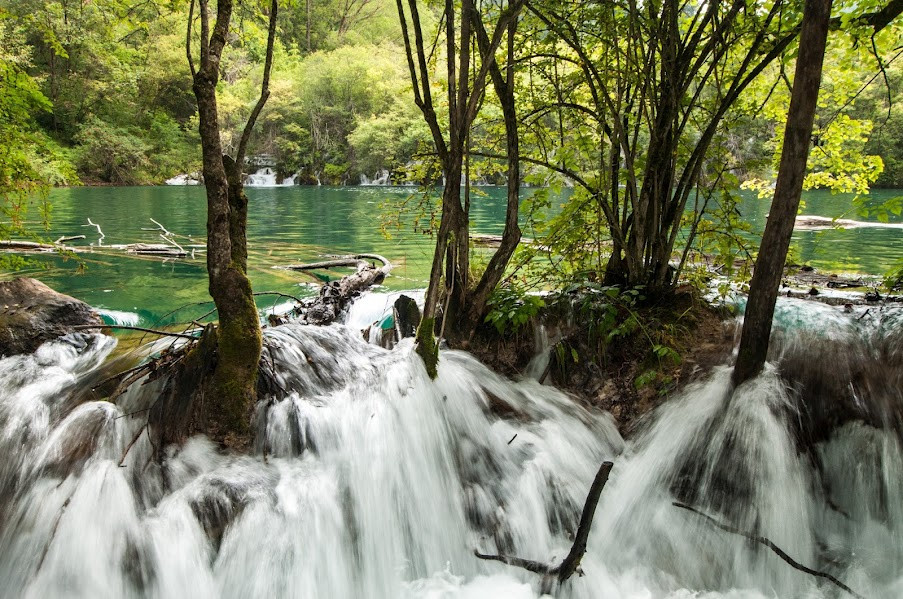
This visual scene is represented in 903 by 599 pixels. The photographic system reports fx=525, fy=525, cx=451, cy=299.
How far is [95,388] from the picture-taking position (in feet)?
11.0

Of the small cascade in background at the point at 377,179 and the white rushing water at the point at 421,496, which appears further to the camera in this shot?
the small cascade in background at the point at 377,179

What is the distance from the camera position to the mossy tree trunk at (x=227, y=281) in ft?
9.45

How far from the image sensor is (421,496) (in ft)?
10.0

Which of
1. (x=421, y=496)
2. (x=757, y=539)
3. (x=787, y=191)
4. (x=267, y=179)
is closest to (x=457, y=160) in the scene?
(x=787, y=191)

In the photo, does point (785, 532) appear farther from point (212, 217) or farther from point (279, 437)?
point (212, 217)

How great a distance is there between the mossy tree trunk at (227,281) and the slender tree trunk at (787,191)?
9.60ft

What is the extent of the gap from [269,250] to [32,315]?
6.84m

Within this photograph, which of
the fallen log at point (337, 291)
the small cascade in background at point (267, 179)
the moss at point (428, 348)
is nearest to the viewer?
the moss at point (428, 348)

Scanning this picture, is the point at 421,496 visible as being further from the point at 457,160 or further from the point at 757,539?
the point at 457,160

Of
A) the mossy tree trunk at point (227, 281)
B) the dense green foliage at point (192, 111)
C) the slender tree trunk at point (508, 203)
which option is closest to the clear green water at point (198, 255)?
the slender tree trunk at point (508, 203)

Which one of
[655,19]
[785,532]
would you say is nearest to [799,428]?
[785,532]

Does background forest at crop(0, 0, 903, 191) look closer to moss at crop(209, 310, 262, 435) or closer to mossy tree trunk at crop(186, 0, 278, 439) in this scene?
mossy tree trunk at crop(186, 0, 278, 439)

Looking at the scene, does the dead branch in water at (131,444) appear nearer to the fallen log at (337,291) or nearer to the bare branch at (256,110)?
the bare branch at (256,110)

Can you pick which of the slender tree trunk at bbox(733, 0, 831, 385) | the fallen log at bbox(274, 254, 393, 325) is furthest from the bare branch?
the slender tree trunk at bbox(733, 0, 831, 385)
